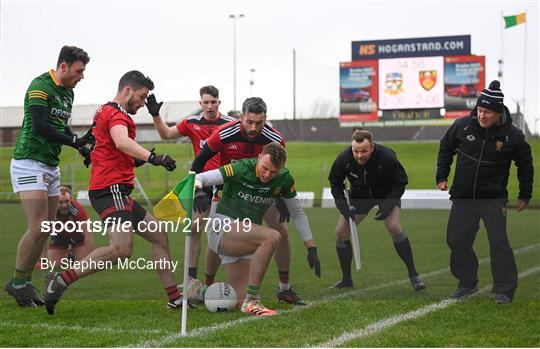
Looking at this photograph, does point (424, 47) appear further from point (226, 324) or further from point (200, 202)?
point (226, 324)

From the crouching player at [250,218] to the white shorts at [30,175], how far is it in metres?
1.54

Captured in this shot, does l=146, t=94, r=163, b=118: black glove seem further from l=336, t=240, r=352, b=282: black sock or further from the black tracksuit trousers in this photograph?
the black tracksuit trousers

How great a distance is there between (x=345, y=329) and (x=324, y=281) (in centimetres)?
282

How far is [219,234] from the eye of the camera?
6.69m

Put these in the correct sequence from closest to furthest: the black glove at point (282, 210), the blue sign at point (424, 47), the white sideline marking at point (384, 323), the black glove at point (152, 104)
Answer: the white sideline marking at point (384, 323) → the black glove at point (282, 210) → the black glove at point (152, 104) → the blue sign at point (424, 47)

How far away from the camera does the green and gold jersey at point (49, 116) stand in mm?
6820

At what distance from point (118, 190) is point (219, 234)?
0.93 metres

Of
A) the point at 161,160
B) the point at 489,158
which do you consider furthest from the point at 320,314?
the point at 489,158

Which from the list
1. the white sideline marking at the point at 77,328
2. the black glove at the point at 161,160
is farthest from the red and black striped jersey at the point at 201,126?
the white sideline marking at the point at 77,328

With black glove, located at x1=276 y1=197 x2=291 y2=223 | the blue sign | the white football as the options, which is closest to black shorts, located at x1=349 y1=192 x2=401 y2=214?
black glove, located at x1=276 y1=197 x2=291 y2=223

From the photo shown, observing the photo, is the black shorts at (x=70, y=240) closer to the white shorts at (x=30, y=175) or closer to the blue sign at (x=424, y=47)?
the white shorts at (x=30, y=175)

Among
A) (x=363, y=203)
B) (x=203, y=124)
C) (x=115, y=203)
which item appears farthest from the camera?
(x=203, y=124)

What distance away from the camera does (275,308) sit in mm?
6660

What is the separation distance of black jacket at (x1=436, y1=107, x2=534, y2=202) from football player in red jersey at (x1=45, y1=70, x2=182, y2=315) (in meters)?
2.69
